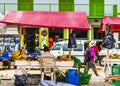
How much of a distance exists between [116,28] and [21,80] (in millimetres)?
5754

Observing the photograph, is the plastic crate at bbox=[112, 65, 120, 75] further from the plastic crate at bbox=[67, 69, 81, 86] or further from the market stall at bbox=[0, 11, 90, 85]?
the market stall at bbox=[0, 11, 90, 85]

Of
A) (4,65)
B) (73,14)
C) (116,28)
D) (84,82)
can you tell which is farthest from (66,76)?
(4,65)

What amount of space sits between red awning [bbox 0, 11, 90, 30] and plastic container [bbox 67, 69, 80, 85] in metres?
1.73

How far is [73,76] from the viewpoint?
19.1 meters

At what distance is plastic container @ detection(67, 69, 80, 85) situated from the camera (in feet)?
62.4

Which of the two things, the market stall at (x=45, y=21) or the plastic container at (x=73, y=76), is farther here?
the plastic container at (x=73, y=76)

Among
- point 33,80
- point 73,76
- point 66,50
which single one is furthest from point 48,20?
point 66,50

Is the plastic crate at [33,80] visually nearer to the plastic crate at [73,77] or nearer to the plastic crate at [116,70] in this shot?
the plastic crate at [73,77]

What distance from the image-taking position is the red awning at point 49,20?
1880 cm

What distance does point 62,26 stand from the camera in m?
18.8

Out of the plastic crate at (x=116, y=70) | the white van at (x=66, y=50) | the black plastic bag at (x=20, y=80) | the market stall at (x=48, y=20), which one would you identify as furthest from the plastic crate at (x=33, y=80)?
the white van at (x=66, y=50)

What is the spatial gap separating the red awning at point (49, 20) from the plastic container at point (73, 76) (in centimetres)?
173

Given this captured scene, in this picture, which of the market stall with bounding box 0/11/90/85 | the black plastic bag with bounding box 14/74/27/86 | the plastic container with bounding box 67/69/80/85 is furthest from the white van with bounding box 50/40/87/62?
the black plastic bag with bounding box 14/74/27/86

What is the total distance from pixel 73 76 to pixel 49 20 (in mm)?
2323
